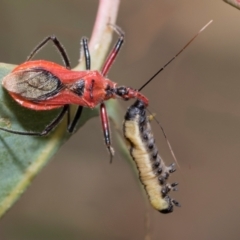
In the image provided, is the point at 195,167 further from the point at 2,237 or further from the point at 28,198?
the point at 2,237

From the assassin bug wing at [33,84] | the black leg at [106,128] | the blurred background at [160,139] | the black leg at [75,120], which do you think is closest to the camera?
the assassin bug wing at [33,84]

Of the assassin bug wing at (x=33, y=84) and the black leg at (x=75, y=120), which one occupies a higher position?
the assassin bug wing at (x=33, y=84)

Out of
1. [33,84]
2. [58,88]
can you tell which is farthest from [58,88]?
[33,84]

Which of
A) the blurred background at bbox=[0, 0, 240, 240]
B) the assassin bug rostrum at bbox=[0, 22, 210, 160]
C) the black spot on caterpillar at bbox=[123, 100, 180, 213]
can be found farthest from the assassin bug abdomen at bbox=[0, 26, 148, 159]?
the blurred background at bbox=[0, 0, 240, 240]

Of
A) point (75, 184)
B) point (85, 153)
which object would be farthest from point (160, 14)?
point (75, 184)

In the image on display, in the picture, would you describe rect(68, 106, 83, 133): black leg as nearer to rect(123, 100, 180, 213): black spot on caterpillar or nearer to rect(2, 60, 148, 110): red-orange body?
rect(2, 60, 148, 110): red-orange body

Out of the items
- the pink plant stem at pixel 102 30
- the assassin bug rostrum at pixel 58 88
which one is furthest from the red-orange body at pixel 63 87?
the pink plant stem at pixel 102 30

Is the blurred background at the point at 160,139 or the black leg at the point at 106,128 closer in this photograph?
the black leg at the point at 106,128

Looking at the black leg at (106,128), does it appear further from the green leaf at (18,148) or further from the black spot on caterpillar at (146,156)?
the green leaf at (18,148)
